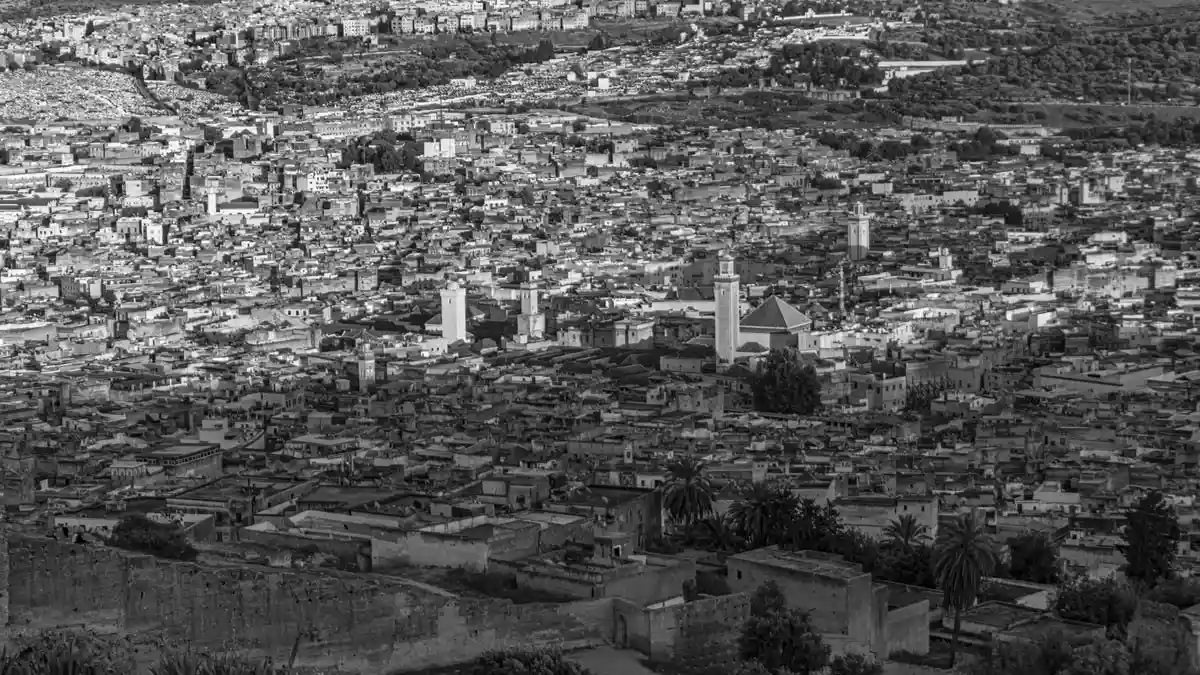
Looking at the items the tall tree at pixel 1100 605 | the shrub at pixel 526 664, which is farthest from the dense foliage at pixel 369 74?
the shrub at pixel 526 664

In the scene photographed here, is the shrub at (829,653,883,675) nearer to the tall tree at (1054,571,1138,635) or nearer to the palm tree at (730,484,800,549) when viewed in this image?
the tall tree at (1054,571,1138,635)

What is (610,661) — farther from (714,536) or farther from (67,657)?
(67,657)

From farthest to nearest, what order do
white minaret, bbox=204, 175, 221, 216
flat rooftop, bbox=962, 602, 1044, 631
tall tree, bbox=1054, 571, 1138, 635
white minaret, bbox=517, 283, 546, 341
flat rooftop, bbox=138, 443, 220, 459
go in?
white minaret, bbox=204, 175, 221, 216 → white minaret, bbox=517, 283, 546, 341 → flat rooftop, bbox=138, 443, 220, 459 → flat rooftop, bbox=962, 602, 1044, 631 → tall tree, bbox=1054, 571, 1138, 635

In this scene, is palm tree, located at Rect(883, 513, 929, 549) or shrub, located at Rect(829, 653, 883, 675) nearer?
shrub, located at Rect(829, 653, 883, 675)

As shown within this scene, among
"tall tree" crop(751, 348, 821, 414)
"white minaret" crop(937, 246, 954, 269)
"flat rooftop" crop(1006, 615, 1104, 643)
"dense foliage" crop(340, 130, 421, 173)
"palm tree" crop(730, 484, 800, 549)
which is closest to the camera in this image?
"flat rooftop" crop(1006, 615, 1104, 643)

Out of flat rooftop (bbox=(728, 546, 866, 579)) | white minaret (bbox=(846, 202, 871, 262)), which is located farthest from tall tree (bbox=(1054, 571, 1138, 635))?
white minaret (bbox=(846, 202, 871, 262))

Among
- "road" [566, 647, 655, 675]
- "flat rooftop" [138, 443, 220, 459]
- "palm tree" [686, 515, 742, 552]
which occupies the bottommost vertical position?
"flat rooftop" [138, 443, 220, 459]

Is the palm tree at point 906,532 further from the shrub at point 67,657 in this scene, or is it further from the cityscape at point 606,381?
the shrub at point 67,657
